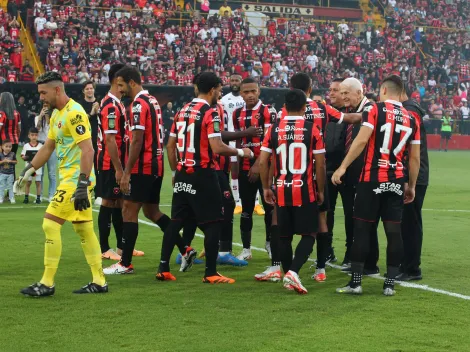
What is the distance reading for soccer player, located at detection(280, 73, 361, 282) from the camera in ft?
29.9

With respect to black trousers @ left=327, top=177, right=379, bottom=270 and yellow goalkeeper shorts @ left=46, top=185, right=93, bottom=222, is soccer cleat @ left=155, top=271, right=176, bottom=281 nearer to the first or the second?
yellow goalkeeper shorts @ left=46, top=185, right=93, bottom=222

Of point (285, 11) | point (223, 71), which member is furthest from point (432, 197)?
point (285, 11)

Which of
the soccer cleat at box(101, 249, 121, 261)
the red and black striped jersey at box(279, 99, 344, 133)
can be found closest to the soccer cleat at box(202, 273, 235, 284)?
the red and black striped jersey at box(279, 99, 344, 133)

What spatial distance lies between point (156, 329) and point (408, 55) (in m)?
40.5

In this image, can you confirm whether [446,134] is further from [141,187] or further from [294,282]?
[294,282]

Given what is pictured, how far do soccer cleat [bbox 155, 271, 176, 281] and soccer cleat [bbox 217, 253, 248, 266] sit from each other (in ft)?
4.35

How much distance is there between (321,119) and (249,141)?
1.80 m

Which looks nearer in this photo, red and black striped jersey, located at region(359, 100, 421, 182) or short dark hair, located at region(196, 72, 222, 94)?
red and black striped jersey, located at region(359, 100, 421, 182)

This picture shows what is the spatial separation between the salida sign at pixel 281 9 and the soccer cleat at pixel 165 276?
116 ft

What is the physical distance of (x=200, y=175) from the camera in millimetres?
8914

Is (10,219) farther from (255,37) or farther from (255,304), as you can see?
(255,37)

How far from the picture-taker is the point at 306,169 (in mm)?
8562

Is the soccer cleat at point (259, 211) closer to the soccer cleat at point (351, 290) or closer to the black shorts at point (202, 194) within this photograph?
the black shorts at point (202, 194)

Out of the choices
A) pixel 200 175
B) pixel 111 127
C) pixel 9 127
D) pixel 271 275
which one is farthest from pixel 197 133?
pixel 9 127
